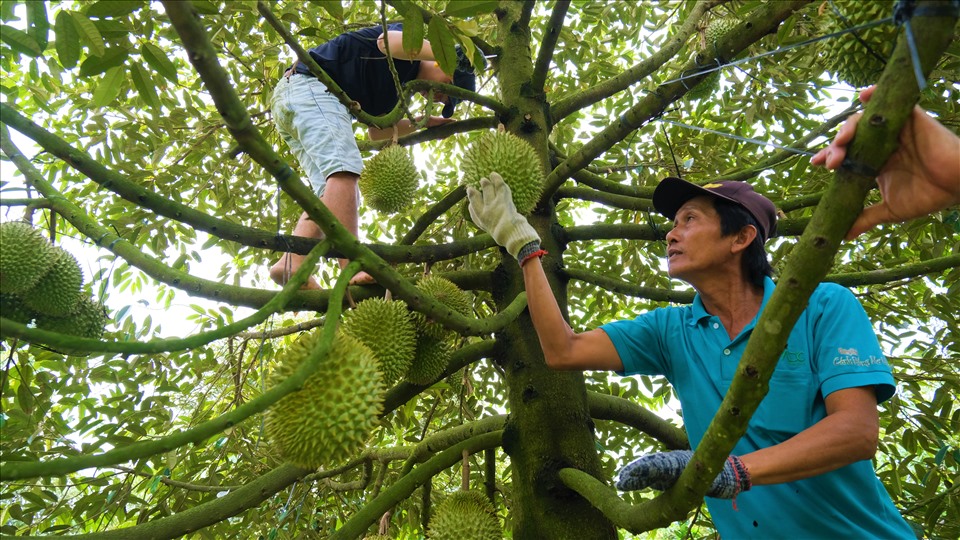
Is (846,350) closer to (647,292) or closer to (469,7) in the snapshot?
(647,292)

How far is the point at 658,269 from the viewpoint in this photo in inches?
157

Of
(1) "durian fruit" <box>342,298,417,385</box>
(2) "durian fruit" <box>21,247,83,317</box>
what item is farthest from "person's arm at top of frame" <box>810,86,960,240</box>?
(2) "durian fruit" <box>21,247,83,317</box>

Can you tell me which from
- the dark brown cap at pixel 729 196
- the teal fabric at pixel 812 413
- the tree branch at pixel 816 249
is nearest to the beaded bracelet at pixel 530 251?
the dark brown cap at pixel 729 196

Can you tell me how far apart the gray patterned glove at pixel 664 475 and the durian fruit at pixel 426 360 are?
35.7 inches

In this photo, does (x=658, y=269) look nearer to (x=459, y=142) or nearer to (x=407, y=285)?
(x=459, y=142)

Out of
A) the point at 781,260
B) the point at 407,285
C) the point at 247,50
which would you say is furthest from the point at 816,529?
the point at 247,50

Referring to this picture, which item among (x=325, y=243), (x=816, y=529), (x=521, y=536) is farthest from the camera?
(x=521, y=536)

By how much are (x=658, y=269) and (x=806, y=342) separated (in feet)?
6.72

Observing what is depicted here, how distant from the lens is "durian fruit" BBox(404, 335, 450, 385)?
86.4 inches

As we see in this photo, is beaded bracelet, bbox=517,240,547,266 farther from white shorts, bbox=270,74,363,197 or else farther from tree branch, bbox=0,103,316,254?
tree branch, bbox=0,103,316,254

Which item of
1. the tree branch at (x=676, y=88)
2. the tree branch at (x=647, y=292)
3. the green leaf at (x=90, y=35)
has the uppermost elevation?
the tree branch at (x=676, y=88)

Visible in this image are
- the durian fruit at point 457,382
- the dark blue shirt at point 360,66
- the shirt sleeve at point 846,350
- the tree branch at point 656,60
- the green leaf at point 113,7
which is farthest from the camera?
the durian fruit at point 457,382

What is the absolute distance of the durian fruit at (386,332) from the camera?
6.39ft

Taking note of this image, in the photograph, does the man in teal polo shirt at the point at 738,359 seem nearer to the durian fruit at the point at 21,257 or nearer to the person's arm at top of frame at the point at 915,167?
the person's arm at top of frame at the point at 915,167
